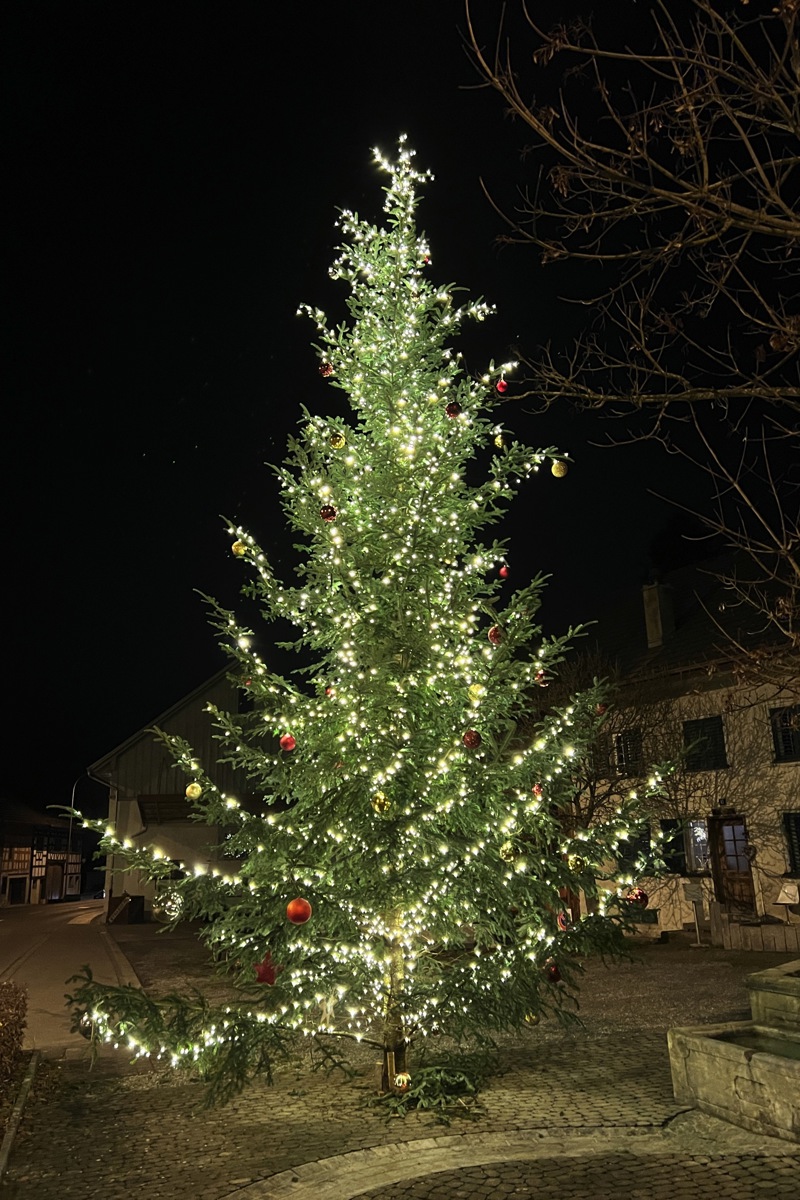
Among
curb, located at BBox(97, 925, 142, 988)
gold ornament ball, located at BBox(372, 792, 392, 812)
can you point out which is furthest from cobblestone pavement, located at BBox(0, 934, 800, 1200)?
curb, located at BBox(97, 925, 142, 988)

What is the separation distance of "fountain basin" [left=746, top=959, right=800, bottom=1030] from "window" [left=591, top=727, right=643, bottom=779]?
11.4 metres

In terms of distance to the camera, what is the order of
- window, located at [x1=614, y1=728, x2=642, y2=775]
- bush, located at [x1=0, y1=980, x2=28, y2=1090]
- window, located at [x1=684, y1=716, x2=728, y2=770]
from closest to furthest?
1. bush, located at [x1=0, y1=980, x2=28, y2=1090]
2. window, located at [x1=684, y1=716, x2=728, y2=770]
3. window, located at [x1=614, y1=728, x2=642, y2=775]

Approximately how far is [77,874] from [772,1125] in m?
68.8

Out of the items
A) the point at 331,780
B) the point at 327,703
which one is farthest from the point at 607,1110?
the point at 327,703

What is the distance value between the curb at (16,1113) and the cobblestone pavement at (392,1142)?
0.28 feet

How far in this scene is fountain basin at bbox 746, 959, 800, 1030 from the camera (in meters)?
8.15

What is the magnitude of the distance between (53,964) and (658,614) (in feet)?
60.2

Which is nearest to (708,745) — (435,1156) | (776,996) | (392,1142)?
(776,996)

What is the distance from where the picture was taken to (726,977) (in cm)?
1417

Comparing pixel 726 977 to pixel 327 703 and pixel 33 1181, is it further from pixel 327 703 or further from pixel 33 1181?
pixel 33 1181

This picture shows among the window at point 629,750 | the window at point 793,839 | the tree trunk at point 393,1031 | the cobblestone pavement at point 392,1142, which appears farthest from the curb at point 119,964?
the window at point 793,839

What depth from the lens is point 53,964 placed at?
20.1 m

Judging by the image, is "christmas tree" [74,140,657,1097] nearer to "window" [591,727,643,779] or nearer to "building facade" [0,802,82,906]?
"window" [591,727,643,779]

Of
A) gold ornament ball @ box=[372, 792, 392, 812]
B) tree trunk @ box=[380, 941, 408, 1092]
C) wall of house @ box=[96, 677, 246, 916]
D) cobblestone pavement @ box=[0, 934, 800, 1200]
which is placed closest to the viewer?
cobblestone pavement @ box=[0, 934, 800, 1200]
